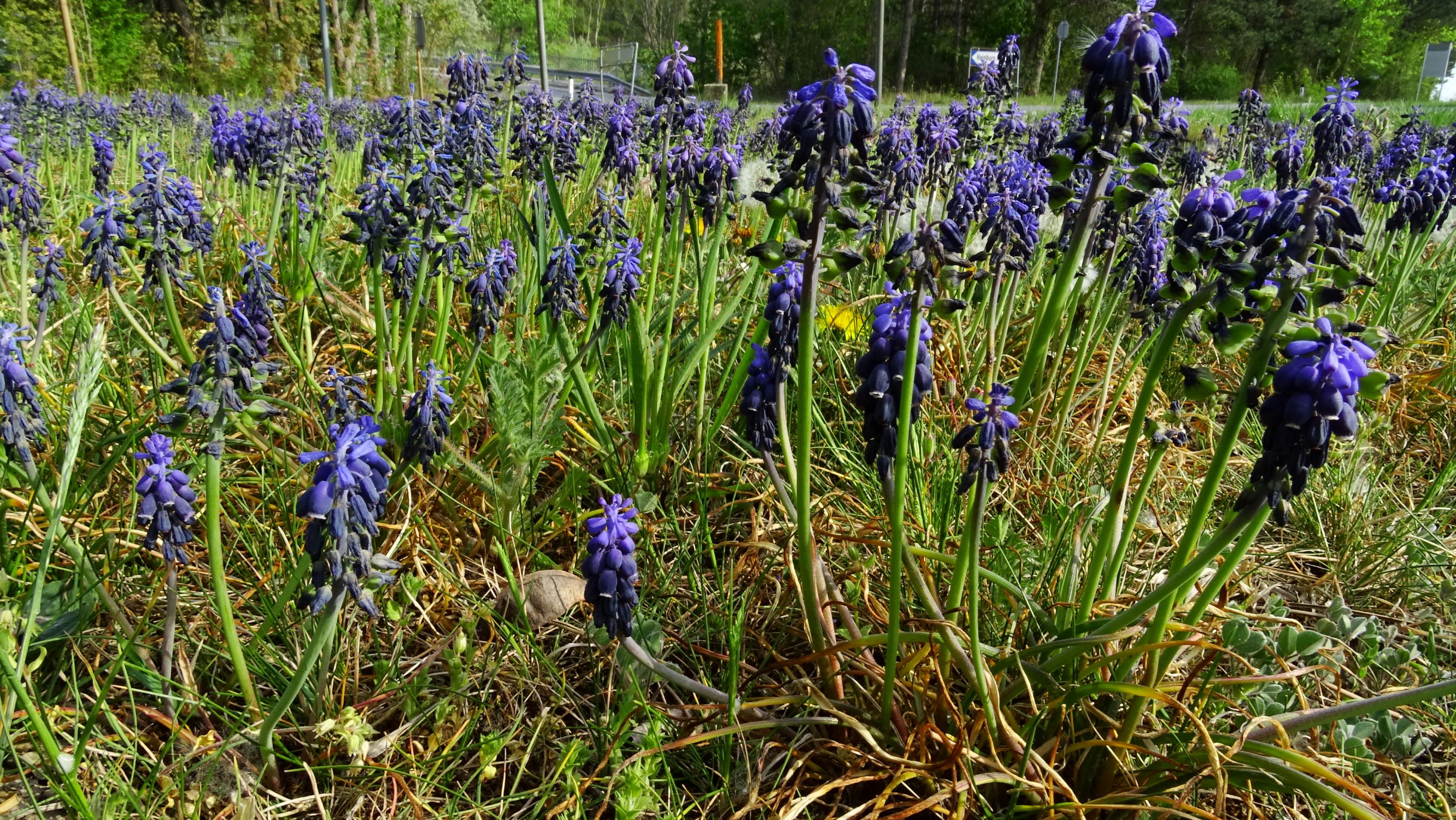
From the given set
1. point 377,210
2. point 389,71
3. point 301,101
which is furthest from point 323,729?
point 389,71

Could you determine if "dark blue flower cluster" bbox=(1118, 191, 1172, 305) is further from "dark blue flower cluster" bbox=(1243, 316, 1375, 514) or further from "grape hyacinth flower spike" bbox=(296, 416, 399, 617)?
"grape hyacinth flower spike" bbox=(296, 416, 399, 617)

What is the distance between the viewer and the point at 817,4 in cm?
5509

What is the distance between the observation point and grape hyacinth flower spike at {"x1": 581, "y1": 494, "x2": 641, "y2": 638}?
183 cm

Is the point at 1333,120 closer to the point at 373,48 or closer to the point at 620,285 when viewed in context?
the point at 620,285

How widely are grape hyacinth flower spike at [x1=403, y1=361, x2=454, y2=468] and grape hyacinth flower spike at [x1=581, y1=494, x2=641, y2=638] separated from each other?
2.31ft

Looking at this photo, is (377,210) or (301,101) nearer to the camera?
(377,210)

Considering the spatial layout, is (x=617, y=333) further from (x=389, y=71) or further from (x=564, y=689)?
(x=389, y=71)

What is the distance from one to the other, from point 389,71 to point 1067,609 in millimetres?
24746

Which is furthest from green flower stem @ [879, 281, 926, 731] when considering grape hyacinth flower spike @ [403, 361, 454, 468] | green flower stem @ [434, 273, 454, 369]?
green flower stem @ [434, 273, 454, 369]

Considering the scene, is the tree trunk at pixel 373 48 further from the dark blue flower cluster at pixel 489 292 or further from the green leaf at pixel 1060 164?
the green leaf at pixel 1060 164

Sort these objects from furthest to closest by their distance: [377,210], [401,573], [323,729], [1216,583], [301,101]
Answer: [301,101] → [377,210] → [401,573] → [323,729] → [1216,583]

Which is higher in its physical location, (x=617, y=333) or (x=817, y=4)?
(x=817, y=4)

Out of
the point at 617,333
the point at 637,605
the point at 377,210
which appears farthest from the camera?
the point at 617,333

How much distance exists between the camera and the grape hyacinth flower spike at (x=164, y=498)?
1.86m
